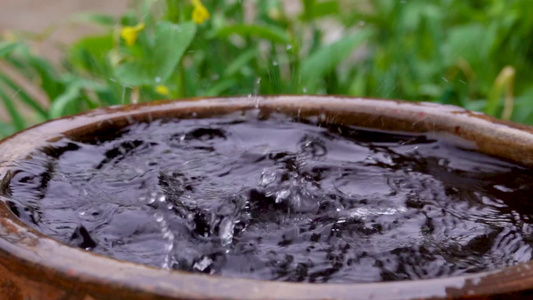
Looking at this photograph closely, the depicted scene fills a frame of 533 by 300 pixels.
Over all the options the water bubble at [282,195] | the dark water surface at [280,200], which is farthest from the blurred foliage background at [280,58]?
the water bubble at [282,195]

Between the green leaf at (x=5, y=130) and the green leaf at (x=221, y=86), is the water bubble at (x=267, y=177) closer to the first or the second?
the green leaf at (x=221, y=86)

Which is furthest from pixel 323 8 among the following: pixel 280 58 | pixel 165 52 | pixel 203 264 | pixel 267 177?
pixel 203 264

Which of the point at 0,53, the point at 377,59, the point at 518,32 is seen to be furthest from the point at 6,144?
the point at 518,32

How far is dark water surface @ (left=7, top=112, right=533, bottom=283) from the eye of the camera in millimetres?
965

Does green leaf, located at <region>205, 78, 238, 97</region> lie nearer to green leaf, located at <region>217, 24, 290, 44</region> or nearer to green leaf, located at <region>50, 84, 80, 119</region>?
green leaf, located at <region>217, 24, 290, 44</region>

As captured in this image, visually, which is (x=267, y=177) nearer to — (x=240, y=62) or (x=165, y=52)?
(x=165, y=52)

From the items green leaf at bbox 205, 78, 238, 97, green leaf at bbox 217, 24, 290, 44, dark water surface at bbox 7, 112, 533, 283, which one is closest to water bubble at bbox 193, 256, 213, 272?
dark water surface at bbox 7, 112, 533, 283

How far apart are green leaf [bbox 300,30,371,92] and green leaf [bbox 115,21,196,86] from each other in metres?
0.67

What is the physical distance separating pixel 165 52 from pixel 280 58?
926mm

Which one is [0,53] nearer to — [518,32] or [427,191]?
[427,191]

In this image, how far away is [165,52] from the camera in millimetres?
1847

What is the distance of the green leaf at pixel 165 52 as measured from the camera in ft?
5.96

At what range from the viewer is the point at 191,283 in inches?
27.6

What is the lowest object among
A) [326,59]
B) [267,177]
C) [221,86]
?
[221,86]
